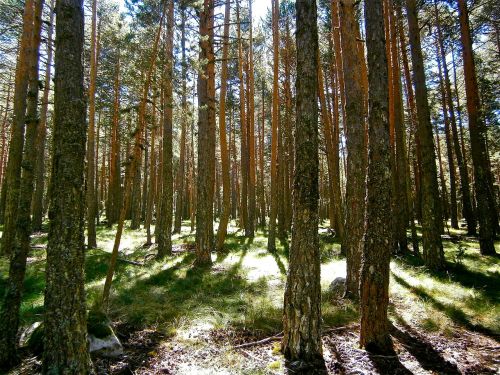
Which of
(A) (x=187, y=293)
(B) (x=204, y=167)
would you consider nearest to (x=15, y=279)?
(A) (x=187, y=293)

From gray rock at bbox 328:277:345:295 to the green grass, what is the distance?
1.03 ft

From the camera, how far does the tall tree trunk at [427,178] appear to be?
9.47 metres

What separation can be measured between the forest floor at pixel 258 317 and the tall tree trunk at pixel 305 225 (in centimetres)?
38

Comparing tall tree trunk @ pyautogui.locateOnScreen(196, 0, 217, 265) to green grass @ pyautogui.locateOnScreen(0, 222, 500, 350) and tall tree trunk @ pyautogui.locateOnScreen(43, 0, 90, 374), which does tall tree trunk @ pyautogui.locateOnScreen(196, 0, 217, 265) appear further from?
tall tree trunk @ pyautogui.locateOnScreen(43, 0, 90, 374)

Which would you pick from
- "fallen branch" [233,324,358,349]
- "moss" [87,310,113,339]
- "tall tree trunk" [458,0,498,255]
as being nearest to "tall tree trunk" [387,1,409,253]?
"tall tree trunk" [458,0,498,255]

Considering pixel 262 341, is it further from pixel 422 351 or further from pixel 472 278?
pixel 472 278

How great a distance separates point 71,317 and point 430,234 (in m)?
9.36

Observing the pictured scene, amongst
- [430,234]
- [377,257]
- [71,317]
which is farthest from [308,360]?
[430,234]

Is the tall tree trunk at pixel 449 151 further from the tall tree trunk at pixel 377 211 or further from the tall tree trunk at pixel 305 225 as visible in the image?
the tall tree trunk at pixel 305 225

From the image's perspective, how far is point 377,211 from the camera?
455 cm

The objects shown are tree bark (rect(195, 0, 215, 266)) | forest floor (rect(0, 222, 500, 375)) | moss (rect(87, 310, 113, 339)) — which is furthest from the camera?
tree bark (rect(195, 0, 215, 266))

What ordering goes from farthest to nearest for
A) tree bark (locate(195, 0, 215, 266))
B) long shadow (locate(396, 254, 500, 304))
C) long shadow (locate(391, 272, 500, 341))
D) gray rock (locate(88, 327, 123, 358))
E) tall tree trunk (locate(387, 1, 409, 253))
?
tall tree trunk (locate(387, 1, 409, 253))
tree bark (locate(195, 0, 215, 266))
long shadow (locate(396, 254, 500, 304))
long shadow (locate(391, 272, 500, 341))
gray rock (locate(88, 327, 123, 358))

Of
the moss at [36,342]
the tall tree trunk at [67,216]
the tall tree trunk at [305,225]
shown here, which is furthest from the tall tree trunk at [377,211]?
the moss at [36,342]

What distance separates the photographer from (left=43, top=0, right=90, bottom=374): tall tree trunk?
11.2 ft
